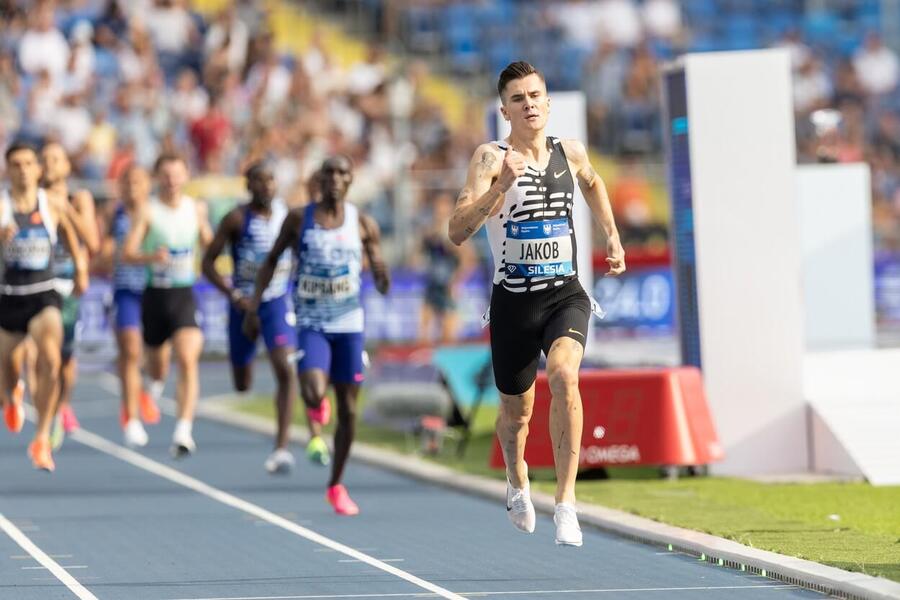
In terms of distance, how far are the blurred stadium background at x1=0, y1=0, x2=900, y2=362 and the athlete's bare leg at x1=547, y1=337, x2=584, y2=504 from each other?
14330mm

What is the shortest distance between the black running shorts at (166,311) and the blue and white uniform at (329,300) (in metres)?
2.86

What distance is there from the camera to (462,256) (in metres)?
30.0

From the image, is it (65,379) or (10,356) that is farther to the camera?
(65,379)

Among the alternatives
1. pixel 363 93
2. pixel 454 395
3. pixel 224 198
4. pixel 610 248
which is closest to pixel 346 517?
pixel 610 248

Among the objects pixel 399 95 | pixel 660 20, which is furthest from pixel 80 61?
pixel 660 20

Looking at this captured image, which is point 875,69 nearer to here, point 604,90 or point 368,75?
point 604,90

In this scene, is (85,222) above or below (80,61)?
below

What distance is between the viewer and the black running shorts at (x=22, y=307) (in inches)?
580

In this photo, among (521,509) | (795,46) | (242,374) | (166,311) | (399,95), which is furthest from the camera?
(795,46)

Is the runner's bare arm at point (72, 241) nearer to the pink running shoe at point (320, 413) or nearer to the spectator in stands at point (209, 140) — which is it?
the pink running shoe at point (320, 413)

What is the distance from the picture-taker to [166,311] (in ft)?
53.2

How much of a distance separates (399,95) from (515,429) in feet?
73.9

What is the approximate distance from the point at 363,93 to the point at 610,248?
75.3ft

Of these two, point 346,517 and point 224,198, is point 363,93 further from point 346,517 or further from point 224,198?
point 346,517
